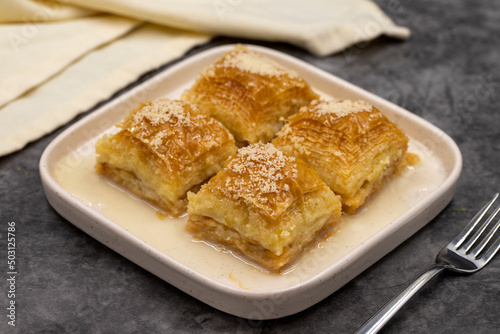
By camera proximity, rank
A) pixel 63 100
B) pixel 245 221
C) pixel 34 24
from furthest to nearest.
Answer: pixel 34 24, pixel 63 100, pixel 245 221

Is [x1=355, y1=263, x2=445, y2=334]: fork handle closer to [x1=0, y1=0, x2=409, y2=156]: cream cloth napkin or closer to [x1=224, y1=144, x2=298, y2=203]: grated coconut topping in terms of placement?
[x1=224, y1=144, x2=298, y2=203]: grated coconut topping

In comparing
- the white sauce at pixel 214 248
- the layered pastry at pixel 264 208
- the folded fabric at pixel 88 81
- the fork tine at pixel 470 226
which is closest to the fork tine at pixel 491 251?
the fork tine at pixel 470 226

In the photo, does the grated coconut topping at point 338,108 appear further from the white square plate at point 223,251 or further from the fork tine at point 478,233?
the fork tine at point 478,233

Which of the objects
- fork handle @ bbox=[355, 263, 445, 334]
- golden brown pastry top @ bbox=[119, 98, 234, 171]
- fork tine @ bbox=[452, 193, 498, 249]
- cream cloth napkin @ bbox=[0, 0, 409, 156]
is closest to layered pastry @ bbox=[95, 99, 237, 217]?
golden brown pastry top @ bbox=[119, 98, 234, 171]

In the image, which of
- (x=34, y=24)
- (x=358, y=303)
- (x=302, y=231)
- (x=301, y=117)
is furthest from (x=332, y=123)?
(x=34, y=24)

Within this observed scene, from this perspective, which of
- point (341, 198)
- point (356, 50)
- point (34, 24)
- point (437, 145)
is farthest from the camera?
point (356, 50)

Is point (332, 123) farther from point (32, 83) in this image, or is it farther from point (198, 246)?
point (32, 83)
